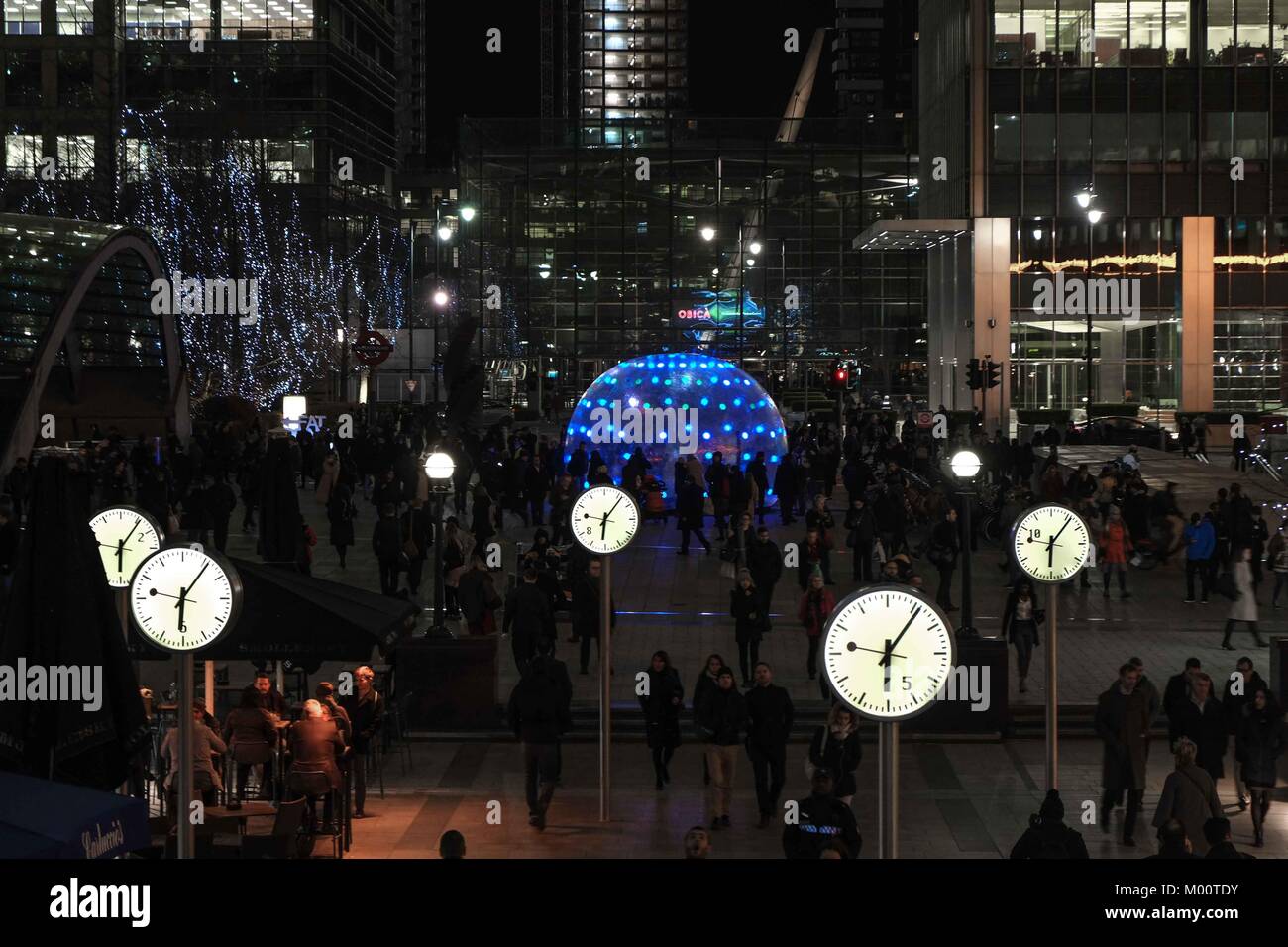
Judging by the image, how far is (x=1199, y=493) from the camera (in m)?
33.3

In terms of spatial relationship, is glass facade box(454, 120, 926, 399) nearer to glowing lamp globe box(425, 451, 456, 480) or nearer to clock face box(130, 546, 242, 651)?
glowing lamp globe box(425, 451, 456, 480)

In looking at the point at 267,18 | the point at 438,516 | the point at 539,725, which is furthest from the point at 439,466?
the point at 267,18

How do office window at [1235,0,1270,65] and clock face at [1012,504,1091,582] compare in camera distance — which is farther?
office window at [1235,0,1270,65]

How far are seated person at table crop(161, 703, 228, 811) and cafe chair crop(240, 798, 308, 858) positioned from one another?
101cm

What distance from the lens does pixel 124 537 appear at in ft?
37.9

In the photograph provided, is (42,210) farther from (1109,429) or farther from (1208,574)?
(1208,574)

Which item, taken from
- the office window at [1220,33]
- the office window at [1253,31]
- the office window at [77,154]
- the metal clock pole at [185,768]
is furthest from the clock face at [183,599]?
the office window at [77,154]

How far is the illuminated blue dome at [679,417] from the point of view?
32.0 m

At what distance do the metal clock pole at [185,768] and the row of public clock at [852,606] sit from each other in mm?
219

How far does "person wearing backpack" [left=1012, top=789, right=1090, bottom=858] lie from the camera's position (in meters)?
8.94

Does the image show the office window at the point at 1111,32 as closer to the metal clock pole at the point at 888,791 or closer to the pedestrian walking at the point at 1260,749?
the pedestrian walking at the point at 1260,749

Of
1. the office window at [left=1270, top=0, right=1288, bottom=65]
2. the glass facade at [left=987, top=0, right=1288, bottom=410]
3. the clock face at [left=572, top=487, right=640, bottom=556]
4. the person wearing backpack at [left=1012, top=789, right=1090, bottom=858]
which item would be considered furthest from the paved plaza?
the office window at [left=1270, top=0, right=1288, bottom=65]

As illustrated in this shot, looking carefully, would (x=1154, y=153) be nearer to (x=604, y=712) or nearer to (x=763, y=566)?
(x=763, y=566)
